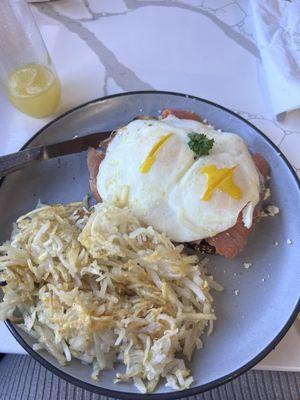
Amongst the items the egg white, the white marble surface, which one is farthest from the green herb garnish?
the white marble surface

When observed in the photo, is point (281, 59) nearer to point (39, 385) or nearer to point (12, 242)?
point (12, 242)

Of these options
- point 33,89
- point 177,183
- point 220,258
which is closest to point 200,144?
point 177,183

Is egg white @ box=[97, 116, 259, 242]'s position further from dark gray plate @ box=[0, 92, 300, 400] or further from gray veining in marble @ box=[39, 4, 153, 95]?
gray veining in marble @ box=[39, 4, 153, 95]

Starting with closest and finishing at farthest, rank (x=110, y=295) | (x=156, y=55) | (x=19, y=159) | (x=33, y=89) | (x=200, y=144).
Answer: (x=110, y=295)
(x=200, y=144)
(x=19, y=159)
(x=33, y=89)
(x=156, y=55)

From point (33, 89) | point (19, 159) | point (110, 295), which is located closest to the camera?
point (110, 295)

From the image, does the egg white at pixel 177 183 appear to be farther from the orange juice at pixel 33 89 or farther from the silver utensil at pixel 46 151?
the orange juice at pixel 33 89

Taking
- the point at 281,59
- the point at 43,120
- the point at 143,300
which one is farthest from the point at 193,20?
the point at 143,300

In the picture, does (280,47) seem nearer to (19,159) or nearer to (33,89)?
(33,89)
